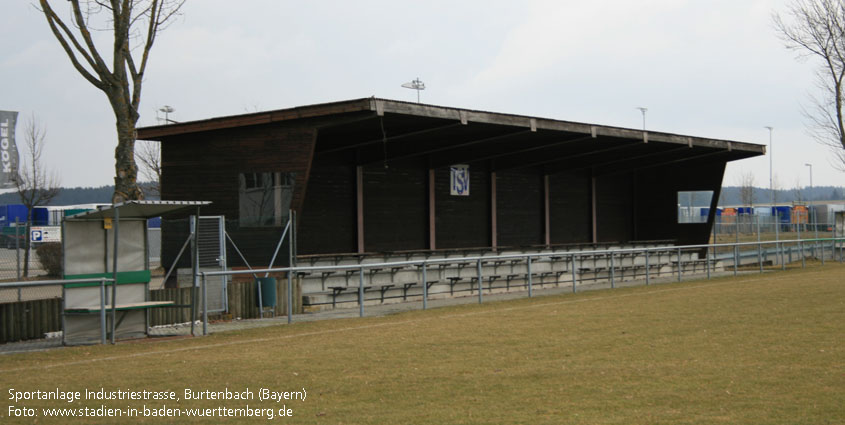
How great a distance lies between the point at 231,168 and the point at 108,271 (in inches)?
281

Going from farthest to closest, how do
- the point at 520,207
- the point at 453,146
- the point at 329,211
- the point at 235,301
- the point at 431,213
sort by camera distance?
the point at 520,207
the point at 431,213
the point at 453,146
the point at 329,211
the point at 235,301

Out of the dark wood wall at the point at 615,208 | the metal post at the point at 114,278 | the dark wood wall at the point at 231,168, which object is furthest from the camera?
the dark wood wall at the point at 615,208

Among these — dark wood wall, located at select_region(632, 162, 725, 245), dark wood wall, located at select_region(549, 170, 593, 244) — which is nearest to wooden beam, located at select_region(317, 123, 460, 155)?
dark wood wall, located at select_region(549, 170, 593, 244)

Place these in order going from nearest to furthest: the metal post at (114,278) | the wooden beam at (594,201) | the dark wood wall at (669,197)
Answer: the metal post at (114,278) → the wooden beam at (594,201) → the dark wood wall at (669,197)

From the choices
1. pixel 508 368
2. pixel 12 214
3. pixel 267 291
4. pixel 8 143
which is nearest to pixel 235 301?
pixel 267 291

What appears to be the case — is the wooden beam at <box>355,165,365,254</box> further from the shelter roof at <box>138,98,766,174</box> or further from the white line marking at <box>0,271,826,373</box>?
the white line marking at <box>0,271,826,373</box>

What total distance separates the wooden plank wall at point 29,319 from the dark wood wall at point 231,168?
195 inches

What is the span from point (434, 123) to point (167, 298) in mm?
8160

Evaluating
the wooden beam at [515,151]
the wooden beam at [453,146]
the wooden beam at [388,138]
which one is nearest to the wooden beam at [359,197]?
the wooden beam at [453,146]

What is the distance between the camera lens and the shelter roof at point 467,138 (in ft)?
60.5

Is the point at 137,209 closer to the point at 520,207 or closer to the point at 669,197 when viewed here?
the point at 520,207

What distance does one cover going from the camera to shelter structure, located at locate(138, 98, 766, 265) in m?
18.9

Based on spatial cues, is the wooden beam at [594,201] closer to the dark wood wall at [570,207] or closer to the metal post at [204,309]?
the dark wood wall at [570,207]

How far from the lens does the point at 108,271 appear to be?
1288 cm
